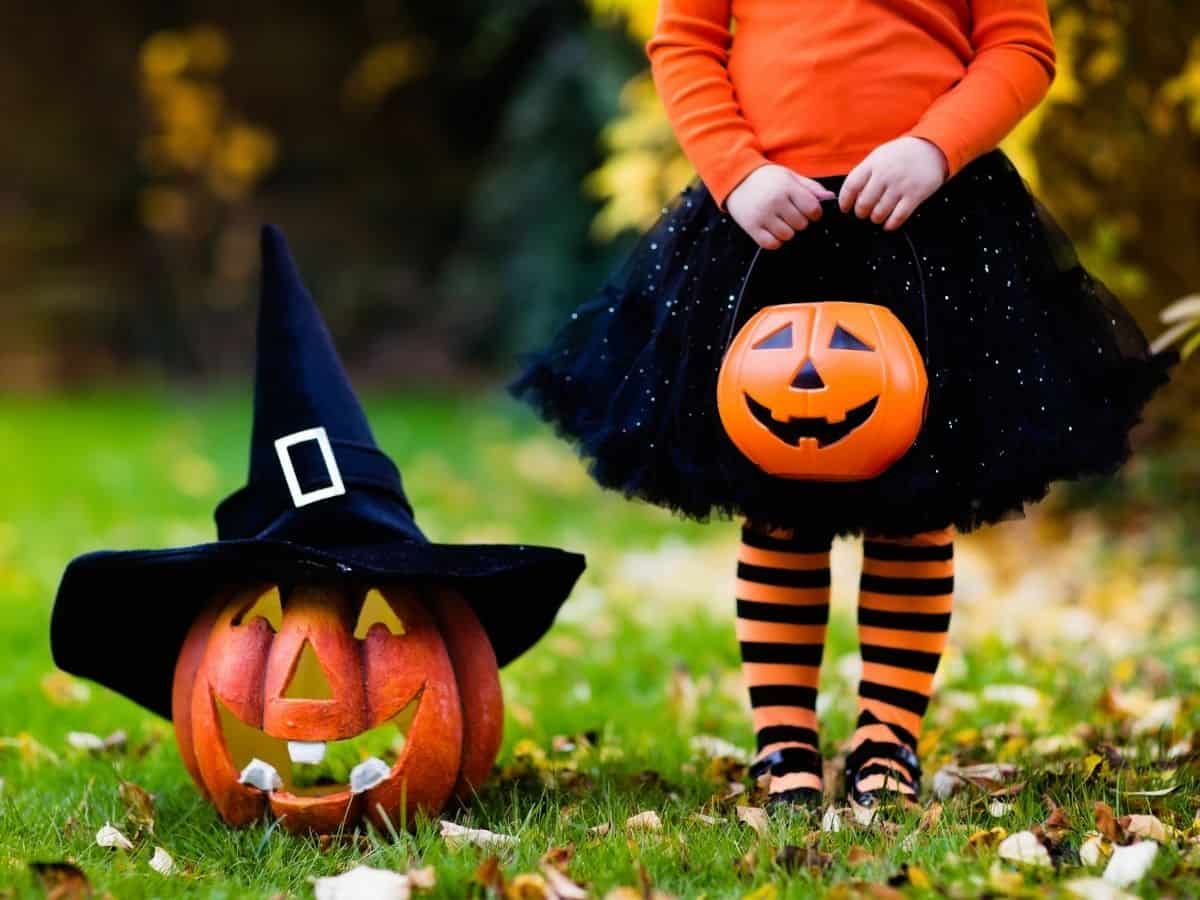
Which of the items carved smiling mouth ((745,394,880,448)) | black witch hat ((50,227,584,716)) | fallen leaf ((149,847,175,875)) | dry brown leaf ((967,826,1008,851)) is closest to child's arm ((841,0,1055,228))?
carved smiling mouth ((745,394,880,448))

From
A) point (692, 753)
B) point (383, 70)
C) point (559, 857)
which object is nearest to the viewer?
point (559, 857)

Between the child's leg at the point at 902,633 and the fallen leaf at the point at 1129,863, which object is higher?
the child's leg at the point at 902,633

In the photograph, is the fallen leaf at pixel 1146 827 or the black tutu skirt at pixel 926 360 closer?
the fallen leaf at pixel 1146 827

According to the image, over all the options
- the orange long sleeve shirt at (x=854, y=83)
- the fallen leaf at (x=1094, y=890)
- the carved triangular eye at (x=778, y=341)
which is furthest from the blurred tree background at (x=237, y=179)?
the fallen leaf at (x=1094, y=890)

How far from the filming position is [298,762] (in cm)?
208

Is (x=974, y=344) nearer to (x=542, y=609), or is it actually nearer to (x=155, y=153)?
(x=542, y=609)

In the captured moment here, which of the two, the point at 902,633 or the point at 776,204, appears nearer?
the point at 776,204

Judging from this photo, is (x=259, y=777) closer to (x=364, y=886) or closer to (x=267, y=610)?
(x=267, y=610)

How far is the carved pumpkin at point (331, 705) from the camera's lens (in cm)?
189

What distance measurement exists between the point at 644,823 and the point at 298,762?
1.81ft

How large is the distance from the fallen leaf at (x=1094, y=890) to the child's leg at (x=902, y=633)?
0.53 m

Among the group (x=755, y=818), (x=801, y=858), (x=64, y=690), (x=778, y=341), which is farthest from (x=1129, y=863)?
(x=64, y=690)

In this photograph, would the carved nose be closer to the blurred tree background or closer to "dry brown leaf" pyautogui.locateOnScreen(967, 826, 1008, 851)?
"dry brown leaf" pyautogui.locateOnScreen(967, 826, 1008, 851)

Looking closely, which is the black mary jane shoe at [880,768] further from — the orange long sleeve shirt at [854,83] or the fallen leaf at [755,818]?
the orange long sleeve shirt at [854,83]
